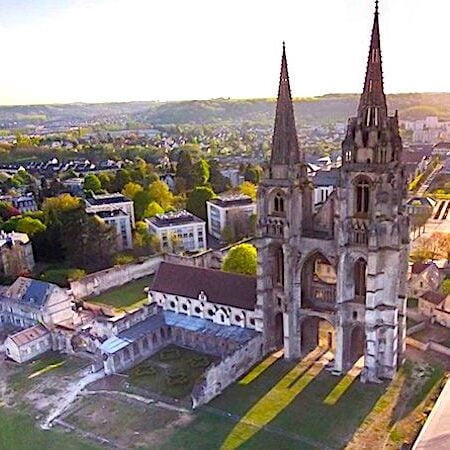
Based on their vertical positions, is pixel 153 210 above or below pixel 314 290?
above

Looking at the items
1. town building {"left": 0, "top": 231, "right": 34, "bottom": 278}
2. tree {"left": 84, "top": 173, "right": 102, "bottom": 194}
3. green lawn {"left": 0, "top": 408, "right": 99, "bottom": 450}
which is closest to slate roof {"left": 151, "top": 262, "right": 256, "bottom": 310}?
green lawn {"left": 0, "top": 408, "right": 99, "bottom": 450}

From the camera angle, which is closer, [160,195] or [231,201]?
[231,201]

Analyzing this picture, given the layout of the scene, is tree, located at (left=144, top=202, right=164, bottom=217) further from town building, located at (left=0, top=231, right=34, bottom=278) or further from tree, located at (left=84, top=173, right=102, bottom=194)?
town building, located at (left=0, top=231, right=34, bottom=278)

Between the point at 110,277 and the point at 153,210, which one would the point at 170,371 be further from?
the point at 153,210

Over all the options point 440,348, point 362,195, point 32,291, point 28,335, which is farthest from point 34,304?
point 440,348

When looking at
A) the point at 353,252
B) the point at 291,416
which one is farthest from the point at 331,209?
the point at 291,416

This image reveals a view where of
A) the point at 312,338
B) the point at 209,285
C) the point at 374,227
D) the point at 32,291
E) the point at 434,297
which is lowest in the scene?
the point at 312,338

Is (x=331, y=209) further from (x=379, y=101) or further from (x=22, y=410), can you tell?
(x=22, y=410)
